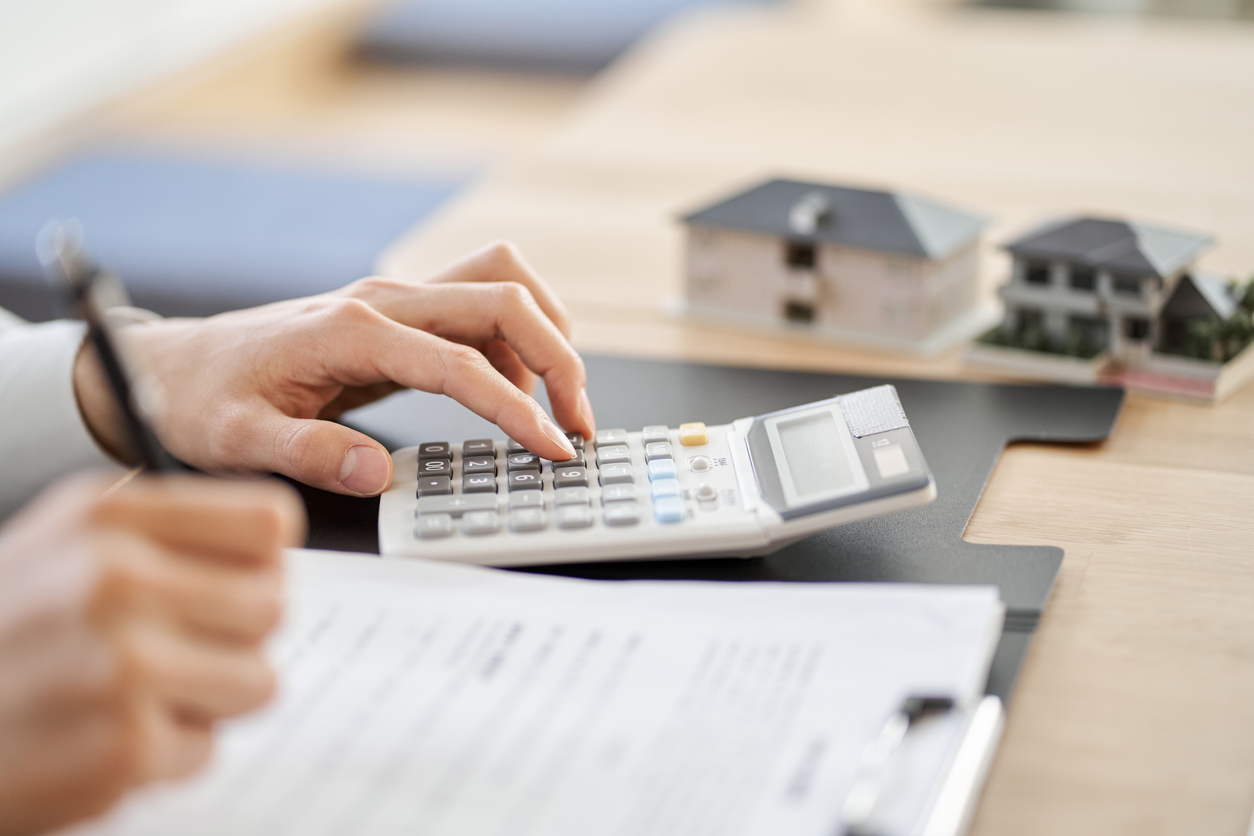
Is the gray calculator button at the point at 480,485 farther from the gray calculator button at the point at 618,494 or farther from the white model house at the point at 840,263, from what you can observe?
the white model house at the point at 840,263

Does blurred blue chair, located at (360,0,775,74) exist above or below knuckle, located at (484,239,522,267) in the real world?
below

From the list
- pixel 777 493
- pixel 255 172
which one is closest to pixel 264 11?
pixel 255 172

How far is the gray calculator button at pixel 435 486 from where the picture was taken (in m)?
0.58

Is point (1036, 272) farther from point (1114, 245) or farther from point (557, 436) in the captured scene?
point (557, 436)

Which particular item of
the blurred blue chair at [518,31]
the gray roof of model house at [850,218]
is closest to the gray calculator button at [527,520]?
the gray roof of model house at [850,218]

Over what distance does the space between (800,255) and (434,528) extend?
0.43 metres

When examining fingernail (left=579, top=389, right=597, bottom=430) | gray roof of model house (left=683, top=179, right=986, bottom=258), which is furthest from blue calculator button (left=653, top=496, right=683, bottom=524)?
gray roof of model house (left=683, top=179, right=986, bottom=258)

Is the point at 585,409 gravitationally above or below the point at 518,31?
above

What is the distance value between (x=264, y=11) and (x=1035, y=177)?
2.48m

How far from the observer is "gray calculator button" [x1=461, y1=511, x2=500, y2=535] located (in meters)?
0.54

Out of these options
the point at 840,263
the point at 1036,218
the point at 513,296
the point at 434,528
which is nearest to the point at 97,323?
the point at 434,528

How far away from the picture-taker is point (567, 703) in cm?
43

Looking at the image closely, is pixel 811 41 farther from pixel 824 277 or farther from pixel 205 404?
pixel 205 404

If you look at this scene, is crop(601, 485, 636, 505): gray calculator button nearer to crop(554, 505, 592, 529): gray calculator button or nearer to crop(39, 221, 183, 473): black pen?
crop(554, 505, 592, 529): gray calculator button
